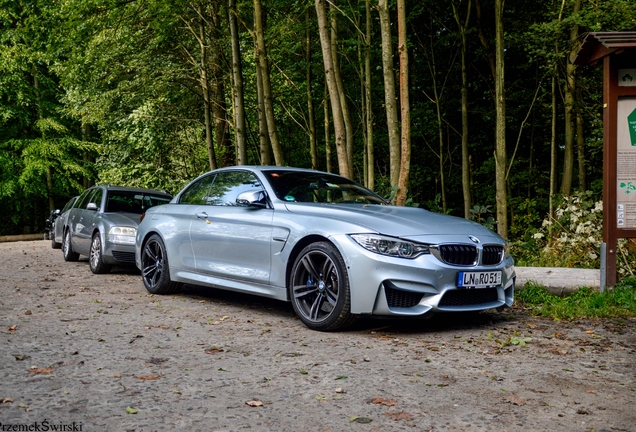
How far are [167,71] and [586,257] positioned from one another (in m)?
14.5

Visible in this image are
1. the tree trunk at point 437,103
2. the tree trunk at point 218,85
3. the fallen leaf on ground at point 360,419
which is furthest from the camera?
the tree trunk at point 437,103

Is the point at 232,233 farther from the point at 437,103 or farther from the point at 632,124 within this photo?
the point at 437,103

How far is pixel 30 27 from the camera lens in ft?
60.6

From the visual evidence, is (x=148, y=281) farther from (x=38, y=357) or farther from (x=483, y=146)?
(x=483, y=146)

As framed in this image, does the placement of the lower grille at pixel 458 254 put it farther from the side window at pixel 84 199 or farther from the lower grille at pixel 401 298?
the side window at pixel 84 199

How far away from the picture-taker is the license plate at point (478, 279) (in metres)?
6.18

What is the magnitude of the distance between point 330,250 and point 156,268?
353cm

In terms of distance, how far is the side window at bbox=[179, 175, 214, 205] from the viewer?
8.52m

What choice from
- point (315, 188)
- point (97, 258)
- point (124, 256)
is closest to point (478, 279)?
point (315, 188)

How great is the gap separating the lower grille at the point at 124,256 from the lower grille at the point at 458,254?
671 centimetres

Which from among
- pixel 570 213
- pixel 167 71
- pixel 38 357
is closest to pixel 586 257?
pixel 570 213

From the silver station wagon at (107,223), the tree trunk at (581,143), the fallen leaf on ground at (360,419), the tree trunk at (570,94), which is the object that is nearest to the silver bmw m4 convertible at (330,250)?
the fallen leaf on ground at (360,419)

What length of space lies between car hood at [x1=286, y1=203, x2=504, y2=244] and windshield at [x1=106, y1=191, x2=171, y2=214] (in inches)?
248

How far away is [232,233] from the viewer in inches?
297
